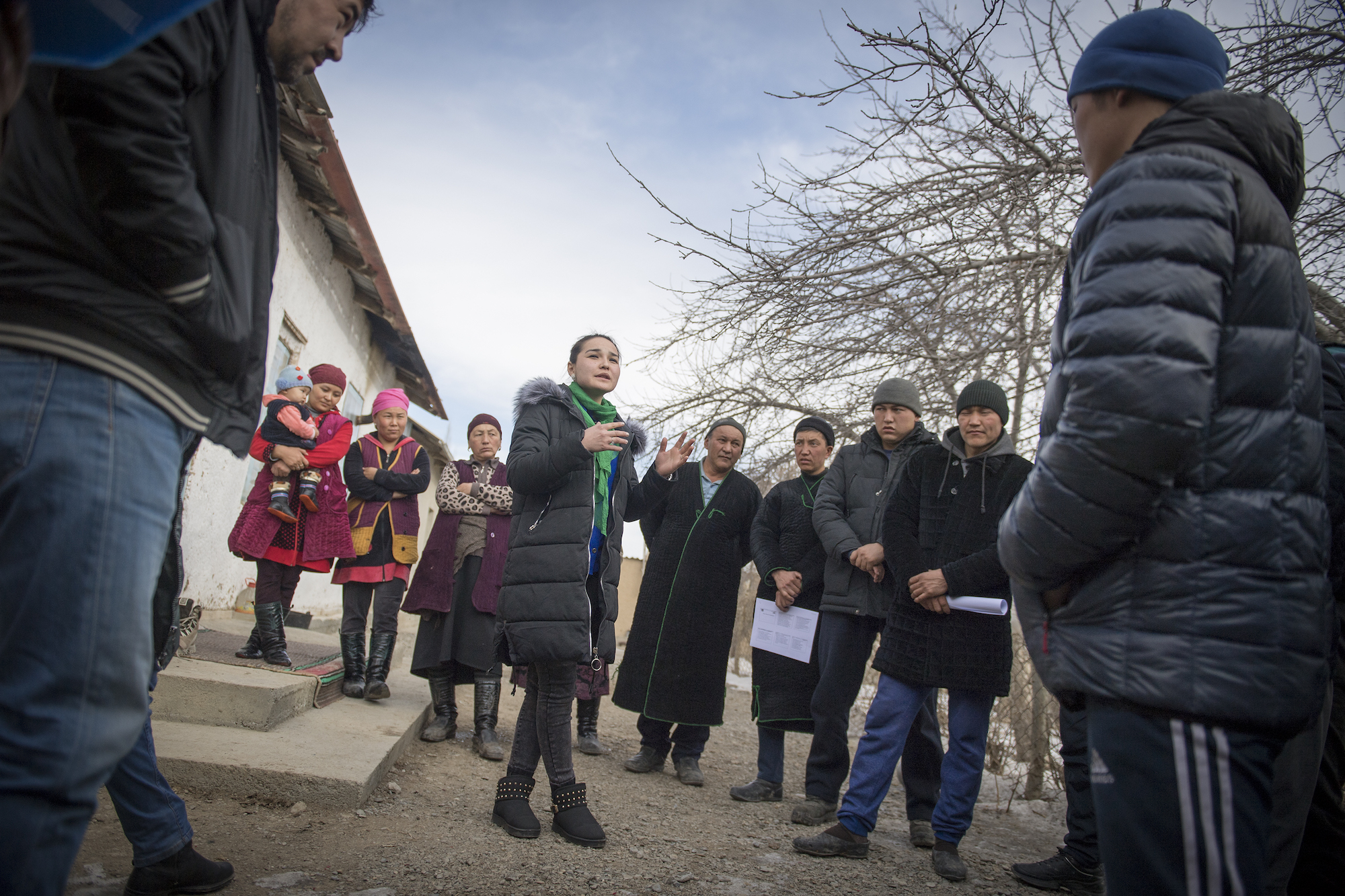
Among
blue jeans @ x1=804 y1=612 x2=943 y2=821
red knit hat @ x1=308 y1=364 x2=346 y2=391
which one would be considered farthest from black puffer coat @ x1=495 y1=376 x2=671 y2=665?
red knit hat @ x1=308 y1=364 x2=346 y2=391

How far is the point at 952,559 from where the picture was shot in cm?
346

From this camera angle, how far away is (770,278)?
4.93 metres

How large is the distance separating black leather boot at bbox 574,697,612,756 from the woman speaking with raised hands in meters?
2.02

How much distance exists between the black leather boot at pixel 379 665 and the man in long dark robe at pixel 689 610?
1.39 metres

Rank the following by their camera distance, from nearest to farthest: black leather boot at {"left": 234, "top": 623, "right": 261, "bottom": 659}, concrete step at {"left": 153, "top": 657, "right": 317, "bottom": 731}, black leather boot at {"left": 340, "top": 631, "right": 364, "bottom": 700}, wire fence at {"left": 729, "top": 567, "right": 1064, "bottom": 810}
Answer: concrete step at {"left": 153, "top": 657, "right": 317, "bottom": 731} < black leather boot at {"left": 234, "top": 623, "right": 261, "bottom": 659} < black leather boot at {"left": 340, "top": 631, "right": 364, "bottom": 700} < wire fence at {"left": 729, "top": 567, "right": 1064, "bottom": 810}

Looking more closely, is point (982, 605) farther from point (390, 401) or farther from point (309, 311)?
point (309, 311)

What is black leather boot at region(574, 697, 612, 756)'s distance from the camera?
5113 millimetres

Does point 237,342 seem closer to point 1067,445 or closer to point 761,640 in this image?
point 1067,445

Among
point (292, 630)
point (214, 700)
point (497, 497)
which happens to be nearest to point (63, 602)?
point (214, 700)

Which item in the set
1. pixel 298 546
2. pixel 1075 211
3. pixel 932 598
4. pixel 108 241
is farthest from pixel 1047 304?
pixel 108 241

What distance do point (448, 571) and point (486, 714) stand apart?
0.89 meters

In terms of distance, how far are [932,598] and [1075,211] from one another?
2804mm

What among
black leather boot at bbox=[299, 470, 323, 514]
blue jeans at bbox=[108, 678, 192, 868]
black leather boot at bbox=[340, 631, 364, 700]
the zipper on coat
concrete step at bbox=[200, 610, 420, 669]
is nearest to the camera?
blue jeans at bbox=[108, 678, 192, 868]

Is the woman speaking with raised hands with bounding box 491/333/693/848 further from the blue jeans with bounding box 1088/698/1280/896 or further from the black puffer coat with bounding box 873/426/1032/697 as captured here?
the blue jeans with bounding box 1088/698/1280/896
